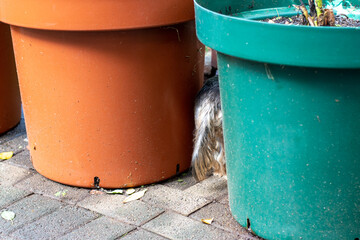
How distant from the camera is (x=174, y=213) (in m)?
2.31

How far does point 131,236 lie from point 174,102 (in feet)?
2.01

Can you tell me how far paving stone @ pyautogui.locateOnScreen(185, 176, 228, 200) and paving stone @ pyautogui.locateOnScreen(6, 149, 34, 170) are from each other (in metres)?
0.85

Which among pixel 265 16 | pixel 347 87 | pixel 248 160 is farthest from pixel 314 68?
pixel 265 16

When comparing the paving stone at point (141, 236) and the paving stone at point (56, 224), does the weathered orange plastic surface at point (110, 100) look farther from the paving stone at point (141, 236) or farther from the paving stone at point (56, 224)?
the paving stone at point (141, 236)

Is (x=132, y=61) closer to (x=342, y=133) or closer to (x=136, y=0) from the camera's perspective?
(x=136, y=0)

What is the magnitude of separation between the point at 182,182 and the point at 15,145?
1018 millimetres

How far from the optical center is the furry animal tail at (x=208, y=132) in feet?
7.83

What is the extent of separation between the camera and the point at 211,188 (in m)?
2.52

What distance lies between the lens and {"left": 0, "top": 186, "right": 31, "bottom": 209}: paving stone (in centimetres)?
245

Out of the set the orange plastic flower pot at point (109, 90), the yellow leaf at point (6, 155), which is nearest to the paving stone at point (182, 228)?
the orange plastic flower pot at point (109, 90)

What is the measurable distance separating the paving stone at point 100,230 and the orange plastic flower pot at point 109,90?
10.3 inches

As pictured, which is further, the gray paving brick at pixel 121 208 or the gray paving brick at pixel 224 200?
the gray paving brick at pixel 224 200

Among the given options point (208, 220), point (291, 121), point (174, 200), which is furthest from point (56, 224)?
point (291, 121)

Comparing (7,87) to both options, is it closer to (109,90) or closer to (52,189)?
(52,189)
